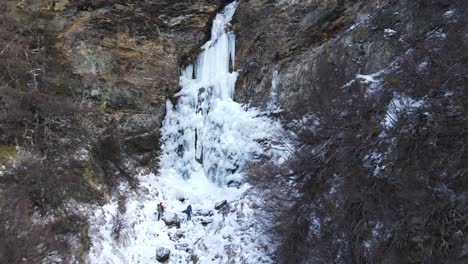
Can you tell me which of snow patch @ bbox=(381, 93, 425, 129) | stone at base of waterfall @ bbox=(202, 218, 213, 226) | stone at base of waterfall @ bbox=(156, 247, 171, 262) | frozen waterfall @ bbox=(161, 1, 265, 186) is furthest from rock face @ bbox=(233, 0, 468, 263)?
stone at base of waterfall @ bbox=(156, 247, 171, 262)

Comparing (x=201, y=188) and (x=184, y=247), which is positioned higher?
(x=201, y=188)

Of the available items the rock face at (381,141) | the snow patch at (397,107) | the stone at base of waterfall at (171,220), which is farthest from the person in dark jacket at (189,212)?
the snow patch at (397,107)

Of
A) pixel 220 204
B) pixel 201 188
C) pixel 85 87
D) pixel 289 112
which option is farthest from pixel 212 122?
pixel 85 87

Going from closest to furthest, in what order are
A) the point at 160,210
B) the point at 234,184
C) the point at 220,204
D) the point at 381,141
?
1. the point at 381,141
2. the point at 220,204
3. the point at 160,210
4. the point at 234,184

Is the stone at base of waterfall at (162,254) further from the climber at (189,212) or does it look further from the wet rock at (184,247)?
the climber at (189,212)

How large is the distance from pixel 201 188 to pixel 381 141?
281 inches

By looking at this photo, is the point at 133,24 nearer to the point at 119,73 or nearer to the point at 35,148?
the point at 119,73

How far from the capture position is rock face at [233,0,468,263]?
695cm

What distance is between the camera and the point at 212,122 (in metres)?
14.7

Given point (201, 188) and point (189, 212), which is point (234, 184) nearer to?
point (201, 188)

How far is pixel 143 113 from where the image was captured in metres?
15.5

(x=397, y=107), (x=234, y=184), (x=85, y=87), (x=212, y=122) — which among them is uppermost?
(x=397, y=107)

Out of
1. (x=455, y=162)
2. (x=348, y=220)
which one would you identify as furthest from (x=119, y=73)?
(x=455, y=162)

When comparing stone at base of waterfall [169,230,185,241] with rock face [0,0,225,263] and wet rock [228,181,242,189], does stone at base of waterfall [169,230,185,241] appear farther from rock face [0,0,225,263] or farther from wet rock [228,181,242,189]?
rock face [0,0,225,263]
